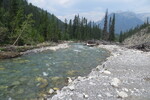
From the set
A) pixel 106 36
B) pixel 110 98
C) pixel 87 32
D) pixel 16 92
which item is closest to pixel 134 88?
pixel 110 98

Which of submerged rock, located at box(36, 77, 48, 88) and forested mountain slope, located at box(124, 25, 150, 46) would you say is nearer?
submerged rock, located at box(36, 77, 48, 88)

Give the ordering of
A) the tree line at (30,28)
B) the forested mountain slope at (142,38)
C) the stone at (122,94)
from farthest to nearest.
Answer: the forested mountain slope at (142,38) → the tree line at (30,28) → the stone at (122,94)

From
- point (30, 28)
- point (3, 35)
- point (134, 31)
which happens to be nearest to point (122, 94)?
point (3, 35)

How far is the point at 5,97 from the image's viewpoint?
688 cm

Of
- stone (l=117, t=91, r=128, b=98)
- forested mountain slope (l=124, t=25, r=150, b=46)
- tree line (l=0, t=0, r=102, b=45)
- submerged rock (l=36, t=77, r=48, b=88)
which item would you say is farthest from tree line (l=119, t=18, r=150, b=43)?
stone (l=117, t=91, r=128, b=98)

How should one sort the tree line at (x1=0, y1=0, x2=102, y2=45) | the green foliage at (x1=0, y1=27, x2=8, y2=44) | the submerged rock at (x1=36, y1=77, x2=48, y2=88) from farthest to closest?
1. the tree line at (x1=0, y1=0, x2=102, y2=45)
2. the green foliage at (x1=0, y1=27, x2=8, y2=44)
3. the submerged rock at (x1=36, y1=77, x2=48, y2=88)

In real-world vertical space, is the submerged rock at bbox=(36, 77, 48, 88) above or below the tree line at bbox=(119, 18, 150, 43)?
below

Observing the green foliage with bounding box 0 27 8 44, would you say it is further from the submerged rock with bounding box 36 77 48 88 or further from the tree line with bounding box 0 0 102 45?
the submerged rock with bounding box 36 77 48 88

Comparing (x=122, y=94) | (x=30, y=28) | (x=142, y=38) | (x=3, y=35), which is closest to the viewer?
(x=122, y=94)

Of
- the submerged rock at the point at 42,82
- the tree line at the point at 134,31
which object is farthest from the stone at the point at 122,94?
the tree line at the point at 134,31

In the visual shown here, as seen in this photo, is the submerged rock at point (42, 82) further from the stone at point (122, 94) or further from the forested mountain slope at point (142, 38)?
the forested mountain slope at point (142, 38)

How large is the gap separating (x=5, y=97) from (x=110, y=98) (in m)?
4.88

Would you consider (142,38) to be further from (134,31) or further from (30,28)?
(30,28)

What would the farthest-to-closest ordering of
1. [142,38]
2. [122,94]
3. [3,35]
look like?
[142,38] → [3,35] → [122,94]
